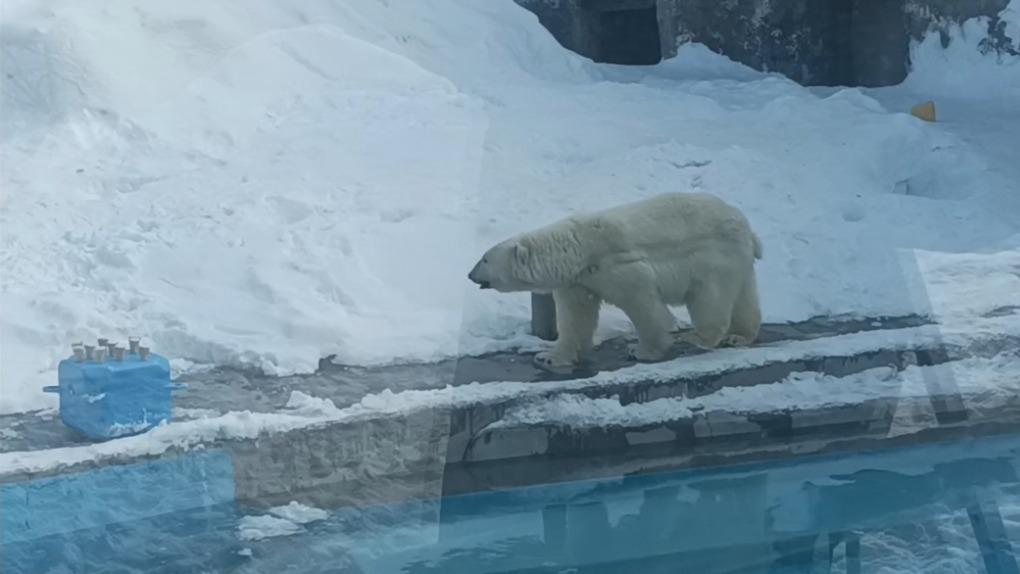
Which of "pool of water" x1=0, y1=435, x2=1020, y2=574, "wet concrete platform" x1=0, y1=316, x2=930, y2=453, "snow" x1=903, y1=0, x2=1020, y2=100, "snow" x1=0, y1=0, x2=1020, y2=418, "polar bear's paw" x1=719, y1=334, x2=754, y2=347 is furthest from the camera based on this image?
"snow" x1=903, y1=0, x2=1020, y2=100

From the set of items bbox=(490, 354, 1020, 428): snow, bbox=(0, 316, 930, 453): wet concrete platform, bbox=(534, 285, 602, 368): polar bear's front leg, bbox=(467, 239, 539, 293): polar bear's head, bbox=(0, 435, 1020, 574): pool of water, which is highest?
bbox=(467, 239, 539, 293): polar bear's head

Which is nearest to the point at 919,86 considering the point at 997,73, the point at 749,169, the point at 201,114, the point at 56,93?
the point at 997,73

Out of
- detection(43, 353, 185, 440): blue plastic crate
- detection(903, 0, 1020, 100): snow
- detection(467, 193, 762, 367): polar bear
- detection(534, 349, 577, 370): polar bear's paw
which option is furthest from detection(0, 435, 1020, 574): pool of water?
detection(903, 0, 1020, 100): snow

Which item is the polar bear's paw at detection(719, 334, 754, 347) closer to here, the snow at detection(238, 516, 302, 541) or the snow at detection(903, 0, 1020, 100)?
the snow at detection(238, 516, 302, 541)

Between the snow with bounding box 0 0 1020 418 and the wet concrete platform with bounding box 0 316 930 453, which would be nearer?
the wet concrete platform with bounding box 0 316 930 453

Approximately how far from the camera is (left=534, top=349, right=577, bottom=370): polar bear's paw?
4297 millimetres

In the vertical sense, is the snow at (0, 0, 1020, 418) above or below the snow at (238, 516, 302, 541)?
above

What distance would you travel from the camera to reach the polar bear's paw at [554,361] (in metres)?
4.30

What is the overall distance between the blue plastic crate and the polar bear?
48.7 inches

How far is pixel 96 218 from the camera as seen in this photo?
17.7ft

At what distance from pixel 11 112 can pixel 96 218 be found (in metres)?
1.07

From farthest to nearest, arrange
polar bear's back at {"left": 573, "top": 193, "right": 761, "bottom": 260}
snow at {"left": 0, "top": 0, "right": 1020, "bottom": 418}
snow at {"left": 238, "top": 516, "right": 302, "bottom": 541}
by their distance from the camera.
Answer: snow at {"left": 0, "top": 0, "right": 1020, "bottom": 418} → polar bear's back at {"left": 573, "top": 193, "right": 761, "bottom": 260} → snow at {"left": 238, "top": 516, "right": 302, "bottom": 541}

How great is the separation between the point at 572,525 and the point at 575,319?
104 cm

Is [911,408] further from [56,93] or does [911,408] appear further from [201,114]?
[56,93]
